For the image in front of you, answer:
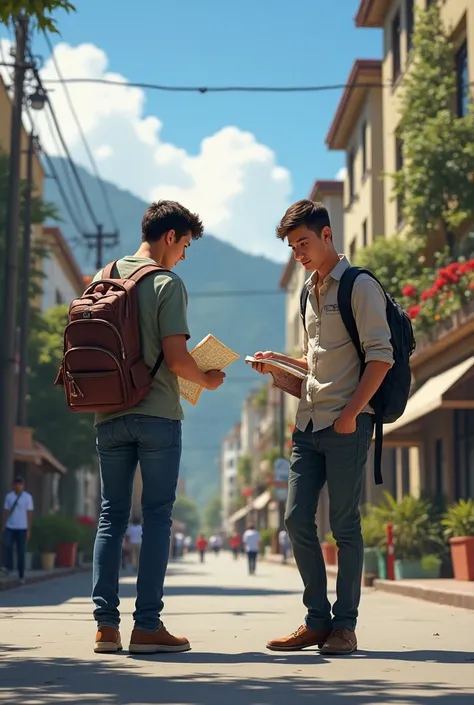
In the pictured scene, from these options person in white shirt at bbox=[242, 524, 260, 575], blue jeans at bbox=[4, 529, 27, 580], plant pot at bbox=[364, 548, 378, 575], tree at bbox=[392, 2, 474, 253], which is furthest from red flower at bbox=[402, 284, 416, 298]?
person in white shirt at bbox=[242, 524, 260, 575]

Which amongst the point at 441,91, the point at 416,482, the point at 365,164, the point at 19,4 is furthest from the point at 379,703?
the point at 365,164

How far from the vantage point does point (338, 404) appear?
704cm

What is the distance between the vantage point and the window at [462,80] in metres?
25.8

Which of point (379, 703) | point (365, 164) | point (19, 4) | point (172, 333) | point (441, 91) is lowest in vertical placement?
point (379, 703)

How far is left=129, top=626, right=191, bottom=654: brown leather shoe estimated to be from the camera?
262 inches

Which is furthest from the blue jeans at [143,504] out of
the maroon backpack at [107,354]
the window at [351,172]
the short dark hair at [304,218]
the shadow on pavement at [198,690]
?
the window at [351,172]

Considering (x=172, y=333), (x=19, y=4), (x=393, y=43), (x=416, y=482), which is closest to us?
(x=172, y=333)

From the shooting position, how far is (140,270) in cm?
695

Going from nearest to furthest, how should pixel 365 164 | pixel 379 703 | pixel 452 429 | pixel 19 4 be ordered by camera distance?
pixel 379 703, pixel 19 4, pixel 452 429, pixel 365 164

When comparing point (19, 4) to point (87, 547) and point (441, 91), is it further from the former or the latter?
point (87, 547)

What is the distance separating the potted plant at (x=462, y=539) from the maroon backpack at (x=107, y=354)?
11.4 metres

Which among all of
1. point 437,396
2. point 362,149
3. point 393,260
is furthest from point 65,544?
point 362,149

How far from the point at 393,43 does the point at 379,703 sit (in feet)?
101

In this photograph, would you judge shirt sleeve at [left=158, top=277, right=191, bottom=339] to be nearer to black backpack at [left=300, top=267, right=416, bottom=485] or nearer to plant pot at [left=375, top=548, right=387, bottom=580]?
black backpack at [left=300, top=267, right=416, bottom=485]
